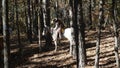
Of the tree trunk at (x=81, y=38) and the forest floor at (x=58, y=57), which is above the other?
the tree trunk at (x=81, y=38)

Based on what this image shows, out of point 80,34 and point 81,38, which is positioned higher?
point 80,34

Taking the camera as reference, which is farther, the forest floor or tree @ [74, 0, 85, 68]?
the forest floor

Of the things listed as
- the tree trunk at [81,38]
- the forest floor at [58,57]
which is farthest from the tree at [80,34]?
the forest floor at [58,57]

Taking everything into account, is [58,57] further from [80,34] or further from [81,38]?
[80,34]

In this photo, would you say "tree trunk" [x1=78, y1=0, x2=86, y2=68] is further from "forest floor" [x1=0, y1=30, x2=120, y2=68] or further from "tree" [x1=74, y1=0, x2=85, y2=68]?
"forest floor" [x1=0, y1=30, x2=120, y2=68]

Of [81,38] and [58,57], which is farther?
[58,57]

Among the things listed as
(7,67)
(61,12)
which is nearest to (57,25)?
(7,67)

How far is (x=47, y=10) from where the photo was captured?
28141 mm

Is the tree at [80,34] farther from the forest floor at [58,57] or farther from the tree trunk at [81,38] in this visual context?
the forest floor at [58,57]

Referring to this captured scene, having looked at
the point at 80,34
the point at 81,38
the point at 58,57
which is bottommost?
the point at 58,57

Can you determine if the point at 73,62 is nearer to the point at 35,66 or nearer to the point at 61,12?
the point at 35,66

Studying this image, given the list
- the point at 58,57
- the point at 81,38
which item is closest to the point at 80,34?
the point at 81,38

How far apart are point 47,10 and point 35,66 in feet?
19.9

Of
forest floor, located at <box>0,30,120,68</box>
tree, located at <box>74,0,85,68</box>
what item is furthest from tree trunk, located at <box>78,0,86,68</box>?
forest floor, located at <box>0,30,120,68</box>
